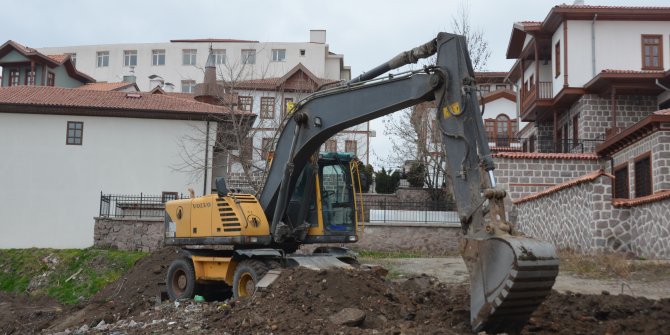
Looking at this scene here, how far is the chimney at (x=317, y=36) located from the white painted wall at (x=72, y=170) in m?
35.4

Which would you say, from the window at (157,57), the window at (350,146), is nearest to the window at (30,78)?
the window at (350,146)

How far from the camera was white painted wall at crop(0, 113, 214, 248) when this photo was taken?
28.9 m

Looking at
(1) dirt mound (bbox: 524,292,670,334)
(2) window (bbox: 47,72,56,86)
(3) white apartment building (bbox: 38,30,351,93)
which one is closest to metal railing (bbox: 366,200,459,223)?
(1) dirt mound (bbox: 524,292,670,334)

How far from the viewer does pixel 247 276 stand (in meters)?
11.0

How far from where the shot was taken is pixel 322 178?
1165 centimetres

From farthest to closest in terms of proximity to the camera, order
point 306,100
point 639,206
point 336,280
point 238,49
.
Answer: point 238,49
point 639,206
point 306,100
point 336,280

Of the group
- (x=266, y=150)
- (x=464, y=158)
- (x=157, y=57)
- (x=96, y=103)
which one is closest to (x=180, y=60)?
(x=157, y=57)

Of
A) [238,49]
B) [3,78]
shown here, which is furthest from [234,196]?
[238,49]

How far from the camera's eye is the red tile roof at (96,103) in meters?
29.5

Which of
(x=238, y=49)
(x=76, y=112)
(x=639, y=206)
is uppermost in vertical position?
(x=238, y=49)

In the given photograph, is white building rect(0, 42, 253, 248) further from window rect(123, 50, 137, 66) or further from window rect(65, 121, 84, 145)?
window rect(123, 50, 137, 66)

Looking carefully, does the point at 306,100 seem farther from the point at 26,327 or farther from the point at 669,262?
the point at 669,262

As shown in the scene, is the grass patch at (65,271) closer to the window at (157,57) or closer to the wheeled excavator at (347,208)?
the wheeled excavator at (347,208)

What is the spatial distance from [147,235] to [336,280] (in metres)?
16.8
